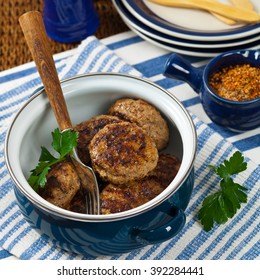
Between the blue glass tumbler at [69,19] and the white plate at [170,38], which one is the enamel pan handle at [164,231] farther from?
the blue glass tumbler at [69,19]

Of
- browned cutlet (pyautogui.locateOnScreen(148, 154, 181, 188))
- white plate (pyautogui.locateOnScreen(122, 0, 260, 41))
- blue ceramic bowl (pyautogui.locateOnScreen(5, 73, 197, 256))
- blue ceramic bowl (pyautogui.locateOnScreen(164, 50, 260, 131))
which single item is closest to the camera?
blue ceramic bowl (pyautogui.locateOnScreen(5, 73, 197, 256))

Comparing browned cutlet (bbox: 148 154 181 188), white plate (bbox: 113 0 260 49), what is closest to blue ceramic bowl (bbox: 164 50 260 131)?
white plate (bbox: 113 0 260 49)

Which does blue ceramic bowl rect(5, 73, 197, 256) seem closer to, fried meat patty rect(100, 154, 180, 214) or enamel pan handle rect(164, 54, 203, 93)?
fried meat patty rect(100, 154, 180, 214)

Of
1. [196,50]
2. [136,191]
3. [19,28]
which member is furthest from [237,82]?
[19,28]

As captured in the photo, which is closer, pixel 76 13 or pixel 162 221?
pixel 162 221

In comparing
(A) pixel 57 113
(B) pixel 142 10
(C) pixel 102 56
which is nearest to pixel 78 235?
(A) pixel 57 113

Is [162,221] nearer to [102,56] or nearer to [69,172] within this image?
[69,172]

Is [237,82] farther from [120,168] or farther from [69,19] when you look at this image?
[69,19]
